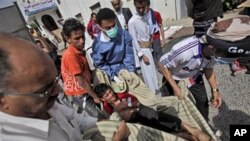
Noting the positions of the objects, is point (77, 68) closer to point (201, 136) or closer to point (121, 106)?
point (121, 106)

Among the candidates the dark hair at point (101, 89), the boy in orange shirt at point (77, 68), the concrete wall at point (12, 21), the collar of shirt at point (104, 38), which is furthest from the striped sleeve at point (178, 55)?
the concrete wall at point (12, 21)

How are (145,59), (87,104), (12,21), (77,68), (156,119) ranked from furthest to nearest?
(12,21) < (145,59) < (87,104) < (77,68) < (156,119)

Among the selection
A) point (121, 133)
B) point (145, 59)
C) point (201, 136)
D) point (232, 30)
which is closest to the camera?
point (121, 133)

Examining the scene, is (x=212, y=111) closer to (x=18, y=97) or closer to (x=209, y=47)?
(x=209, y=47)

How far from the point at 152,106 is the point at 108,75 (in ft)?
2.45

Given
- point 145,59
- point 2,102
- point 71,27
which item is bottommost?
point 145,59

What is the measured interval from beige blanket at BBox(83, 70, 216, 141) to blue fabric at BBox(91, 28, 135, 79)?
0.15 meters

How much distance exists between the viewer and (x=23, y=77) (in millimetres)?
1051

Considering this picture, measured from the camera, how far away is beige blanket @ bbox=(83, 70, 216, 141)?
1.70 metres

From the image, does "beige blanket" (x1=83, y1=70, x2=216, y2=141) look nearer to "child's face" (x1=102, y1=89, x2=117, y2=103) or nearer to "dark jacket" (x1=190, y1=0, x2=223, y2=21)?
"child's face" (x1=102, y1=89, x2=117, y2=103)

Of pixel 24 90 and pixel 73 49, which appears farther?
pixel 73 49

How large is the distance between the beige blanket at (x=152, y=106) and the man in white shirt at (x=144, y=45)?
108 cm

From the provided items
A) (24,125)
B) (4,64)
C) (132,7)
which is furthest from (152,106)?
(132,7)

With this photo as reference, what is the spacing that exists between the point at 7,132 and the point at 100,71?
1.90 meters
